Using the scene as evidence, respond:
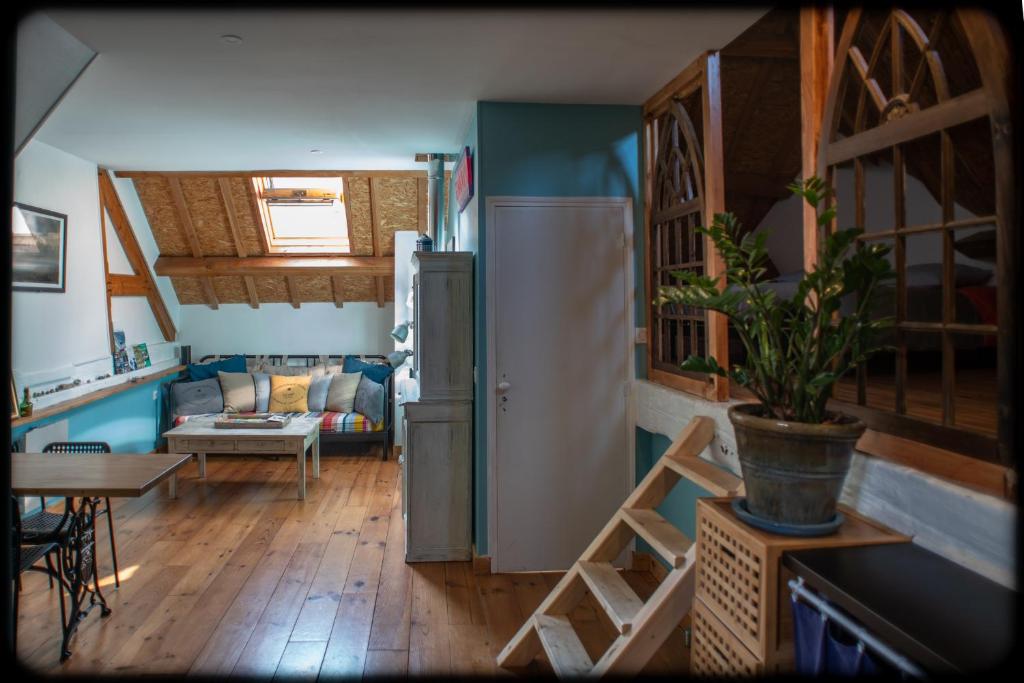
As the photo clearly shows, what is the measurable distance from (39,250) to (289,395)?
8.38 feet

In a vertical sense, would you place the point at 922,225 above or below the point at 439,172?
below

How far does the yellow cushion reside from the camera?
6832 millimetres

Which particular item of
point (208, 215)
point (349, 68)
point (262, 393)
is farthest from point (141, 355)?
point (349, 68)

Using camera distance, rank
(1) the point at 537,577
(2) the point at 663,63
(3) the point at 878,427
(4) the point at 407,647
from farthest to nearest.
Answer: (1) the point at 537,577, (2) the point at 663,63, (4) the point at 407,647, (3) the point at 878,427

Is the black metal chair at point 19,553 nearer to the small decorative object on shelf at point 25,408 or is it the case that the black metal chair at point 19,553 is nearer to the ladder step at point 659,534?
the small decorative object on shelf at point 25,408

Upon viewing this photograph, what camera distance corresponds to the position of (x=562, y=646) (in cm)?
257

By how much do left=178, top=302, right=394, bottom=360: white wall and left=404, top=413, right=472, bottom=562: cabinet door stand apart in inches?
146

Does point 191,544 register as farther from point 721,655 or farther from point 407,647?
point 721,655

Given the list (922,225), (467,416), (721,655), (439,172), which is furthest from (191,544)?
(922,225)

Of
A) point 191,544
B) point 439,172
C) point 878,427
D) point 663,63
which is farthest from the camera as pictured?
point 439,172

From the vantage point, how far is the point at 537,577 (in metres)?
3.72

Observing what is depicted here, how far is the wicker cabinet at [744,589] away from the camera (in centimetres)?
165

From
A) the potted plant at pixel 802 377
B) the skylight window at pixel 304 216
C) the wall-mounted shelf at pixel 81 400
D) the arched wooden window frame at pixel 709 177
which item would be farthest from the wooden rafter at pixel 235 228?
the potted plant at pixel 802 377

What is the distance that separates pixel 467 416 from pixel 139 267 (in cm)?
451
